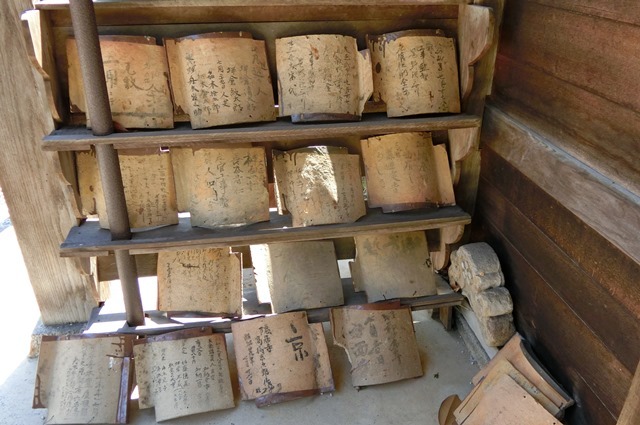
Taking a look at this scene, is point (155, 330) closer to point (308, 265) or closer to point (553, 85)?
point (308, 265)

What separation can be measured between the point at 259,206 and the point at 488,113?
92 centimetres

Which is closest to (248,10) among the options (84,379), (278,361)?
(278,361)

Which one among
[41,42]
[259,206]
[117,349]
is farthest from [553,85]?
[117,349]

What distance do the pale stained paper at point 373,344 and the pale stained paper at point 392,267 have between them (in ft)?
0.32

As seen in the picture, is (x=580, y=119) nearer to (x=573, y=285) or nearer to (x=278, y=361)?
(x=573, y=285)

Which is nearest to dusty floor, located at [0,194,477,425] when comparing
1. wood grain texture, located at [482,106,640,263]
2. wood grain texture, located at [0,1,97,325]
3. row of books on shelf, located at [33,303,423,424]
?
row of books on shelf, located at [33,303,423,424]

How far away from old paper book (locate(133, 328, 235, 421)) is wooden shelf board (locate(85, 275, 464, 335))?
38 millimetres

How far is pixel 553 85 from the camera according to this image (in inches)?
59.2

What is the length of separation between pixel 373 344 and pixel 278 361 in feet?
1.26

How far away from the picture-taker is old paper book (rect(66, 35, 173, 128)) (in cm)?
168

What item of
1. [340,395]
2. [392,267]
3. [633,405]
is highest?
[633,405]

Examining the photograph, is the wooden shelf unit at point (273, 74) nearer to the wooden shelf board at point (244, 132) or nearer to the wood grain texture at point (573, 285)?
the wooden shelf board at point (244, 132)

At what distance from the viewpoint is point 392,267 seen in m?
2.12

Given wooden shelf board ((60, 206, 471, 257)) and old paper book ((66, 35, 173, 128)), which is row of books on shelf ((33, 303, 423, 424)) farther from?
old paper book ((66, 35, 173, 128))
